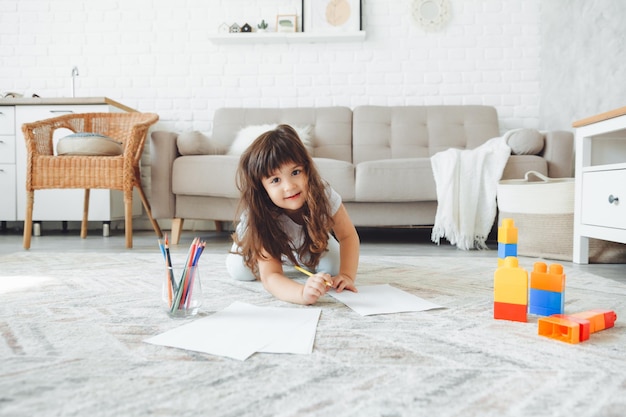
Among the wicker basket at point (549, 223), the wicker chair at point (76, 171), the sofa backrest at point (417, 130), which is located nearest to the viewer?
the wicker basket at point (549, 223)

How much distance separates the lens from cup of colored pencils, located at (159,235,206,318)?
103 cm

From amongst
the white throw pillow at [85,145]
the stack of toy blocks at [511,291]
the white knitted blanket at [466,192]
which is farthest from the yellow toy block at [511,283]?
the white throw pillow at [85,145]

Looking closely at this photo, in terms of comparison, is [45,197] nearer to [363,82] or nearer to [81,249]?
[81,249]

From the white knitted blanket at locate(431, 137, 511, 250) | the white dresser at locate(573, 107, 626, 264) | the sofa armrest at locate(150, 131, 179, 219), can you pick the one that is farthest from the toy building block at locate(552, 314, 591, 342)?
the sofa armrest at locate(150, 131, 179, 219)

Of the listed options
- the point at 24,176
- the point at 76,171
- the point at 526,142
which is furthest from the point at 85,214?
the point at 526,142

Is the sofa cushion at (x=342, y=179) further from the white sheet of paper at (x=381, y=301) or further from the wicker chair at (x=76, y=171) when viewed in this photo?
the white sheet of paper at (x=381, y=301)

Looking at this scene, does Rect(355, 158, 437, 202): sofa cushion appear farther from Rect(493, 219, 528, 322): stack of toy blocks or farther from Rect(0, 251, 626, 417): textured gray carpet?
Rect(493, 219, 528, 322): stack of toy blocks

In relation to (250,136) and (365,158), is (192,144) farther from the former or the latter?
(365,158)

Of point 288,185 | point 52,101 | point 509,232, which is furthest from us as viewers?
point 52,101

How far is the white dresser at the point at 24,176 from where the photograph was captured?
3.05m

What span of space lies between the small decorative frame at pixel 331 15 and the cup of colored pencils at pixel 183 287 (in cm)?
282

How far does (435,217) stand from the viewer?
2600mm

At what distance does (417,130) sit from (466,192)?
836 millimetres

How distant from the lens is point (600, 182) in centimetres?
185
